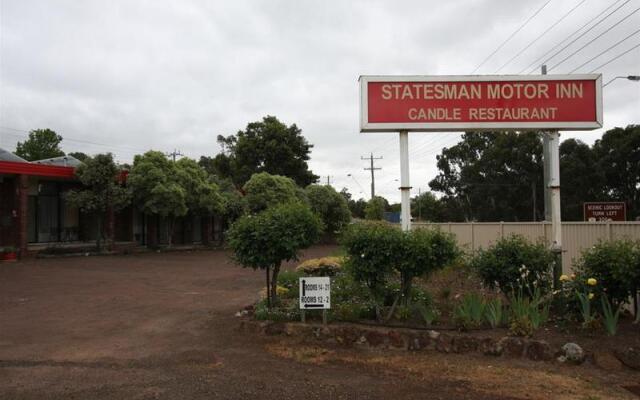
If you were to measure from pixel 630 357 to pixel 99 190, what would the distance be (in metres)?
23.0

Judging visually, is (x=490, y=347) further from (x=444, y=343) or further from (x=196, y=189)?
(x=196, y=189)

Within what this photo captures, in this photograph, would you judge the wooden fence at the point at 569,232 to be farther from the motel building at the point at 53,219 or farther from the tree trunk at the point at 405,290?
the motel building at the point at 53,219

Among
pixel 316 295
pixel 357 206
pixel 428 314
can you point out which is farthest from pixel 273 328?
pixel 357 206

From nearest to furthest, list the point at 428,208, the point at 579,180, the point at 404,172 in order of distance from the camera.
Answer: the point at 404,172 < the point at 579,180 < the point at 428,208

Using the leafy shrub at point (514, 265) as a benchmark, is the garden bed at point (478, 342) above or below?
below

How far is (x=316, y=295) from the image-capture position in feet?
25.8

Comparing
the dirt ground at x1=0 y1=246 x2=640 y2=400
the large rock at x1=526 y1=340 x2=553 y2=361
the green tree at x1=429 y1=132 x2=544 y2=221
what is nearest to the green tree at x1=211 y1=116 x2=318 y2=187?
the green tree at x1=429 y1=132 x2=544 y2=221

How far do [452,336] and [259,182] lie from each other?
26722 millimetres

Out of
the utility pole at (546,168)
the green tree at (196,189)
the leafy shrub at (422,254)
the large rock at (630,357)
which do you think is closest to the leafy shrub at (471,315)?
the leafy shrub at (422,254)

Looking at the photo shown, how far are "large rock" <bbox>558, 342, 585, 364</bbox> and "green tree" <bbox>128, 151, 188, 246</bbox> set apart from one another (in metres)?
21.9

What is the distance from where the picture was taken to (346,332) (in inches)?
292

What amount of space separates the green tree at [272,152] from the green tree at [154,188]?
19308 mm

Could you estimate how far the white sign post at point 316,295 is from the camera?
782 cm

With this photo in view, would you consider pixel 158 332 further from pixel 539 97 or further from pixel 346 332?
pixel 539 97
